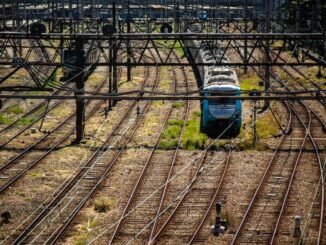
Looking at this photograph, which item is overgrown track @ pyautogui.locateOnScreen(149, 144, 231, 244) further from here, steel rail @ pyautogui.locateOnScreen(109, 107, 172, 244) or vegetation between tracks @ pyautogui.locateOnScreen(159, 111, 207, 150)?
vegetation between tracks @ pyautogui.locateOnScreen(159, 111, 207, 150)

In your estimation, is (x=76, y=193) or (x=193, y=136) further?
(x=193, y=136)

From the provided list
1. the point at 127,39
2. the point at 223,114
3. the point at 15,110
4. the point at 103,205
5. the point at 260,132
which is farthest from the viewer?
the point at 15,110

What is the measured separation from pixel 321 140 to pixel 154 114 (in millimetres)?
7297

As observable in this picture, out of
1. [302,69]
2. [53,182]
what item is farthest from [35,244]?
[302,69]

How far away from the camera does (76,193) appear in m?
17.5

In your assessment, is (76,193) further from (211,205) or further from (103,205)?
(211,205)

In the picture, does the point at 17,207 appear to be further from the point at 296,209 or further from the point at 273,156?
the point at 273,156

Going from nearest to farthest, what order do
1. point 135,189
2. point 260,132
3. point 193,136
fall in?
point 135,189
point 193,136
point 260,132

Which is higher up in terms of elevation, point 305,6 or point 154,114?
point 305,6

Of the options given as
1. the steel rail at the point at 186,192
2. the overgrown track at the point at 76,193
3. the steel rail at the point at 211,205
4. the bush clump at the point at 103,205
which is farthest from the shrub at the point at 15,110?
the bush clump at the point at 103,205

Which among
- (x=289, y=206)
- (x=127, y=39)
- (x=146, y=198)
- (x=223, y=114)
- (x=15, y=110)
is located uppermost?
(x=127, y=39)

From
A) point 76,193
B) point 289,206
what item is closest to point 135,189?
point 76,193

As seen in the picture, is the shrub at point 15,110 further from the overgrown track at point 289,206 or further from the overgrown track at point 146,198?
the overgrown track at point 289,206

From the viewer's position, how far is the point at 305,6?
1789 inches
